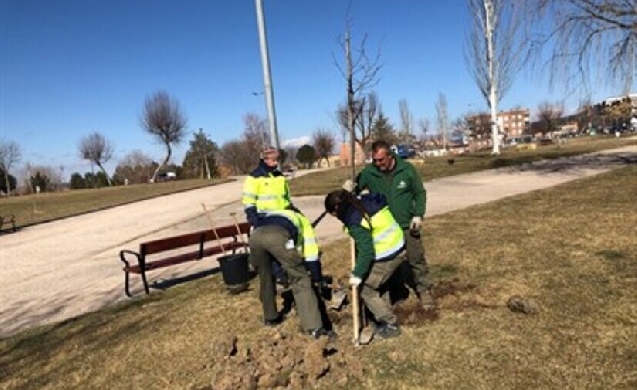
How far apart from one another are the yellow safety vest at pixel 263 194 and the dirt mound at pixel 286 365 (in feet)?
7.57

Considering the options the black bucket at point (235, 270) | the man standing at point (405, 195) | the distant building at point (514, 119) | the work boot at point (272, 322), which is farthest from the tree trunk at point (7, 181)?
the distant building at point (514, 119)

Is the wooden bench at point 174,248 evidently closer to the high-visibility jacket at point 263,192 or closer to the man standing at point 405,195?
the high-visibility jacket at point 263,192

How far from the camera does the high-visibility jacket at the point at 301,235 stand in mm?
5199

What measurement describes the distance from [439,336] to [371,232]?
3.70ft

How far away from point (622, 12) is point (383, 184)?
13386mm

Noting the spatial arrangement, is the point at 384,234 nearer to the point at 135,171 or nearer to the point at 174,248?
the point at 174,248

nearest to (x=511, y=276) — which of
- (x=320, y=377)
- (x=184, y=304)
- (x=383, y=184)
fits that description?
(x=383, y=184)

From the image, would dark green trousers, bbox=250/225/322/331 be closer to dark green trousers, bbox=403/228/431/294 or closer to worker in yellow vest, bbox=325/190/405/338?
worker in yellow vest, bbox=325/190/405/338

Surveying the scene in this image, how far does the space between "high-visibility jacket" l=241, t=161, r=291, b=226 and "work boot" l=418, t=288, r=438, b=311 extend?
6.93ft

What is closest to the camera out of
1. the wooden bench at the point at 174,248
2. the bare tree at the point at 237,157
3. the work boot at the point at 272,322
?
the work boot at the point at 272,322

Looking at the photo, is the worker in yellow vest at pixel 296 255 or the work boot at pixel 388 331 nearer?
the work boot at pixel 388 331

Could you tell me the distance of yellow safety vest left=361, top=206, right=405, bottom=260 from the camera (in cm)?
477

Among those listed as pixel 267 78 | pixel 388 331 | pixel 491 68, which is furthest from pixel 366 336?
pixel 491 68

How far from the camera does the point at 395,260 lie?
492 centimetres
